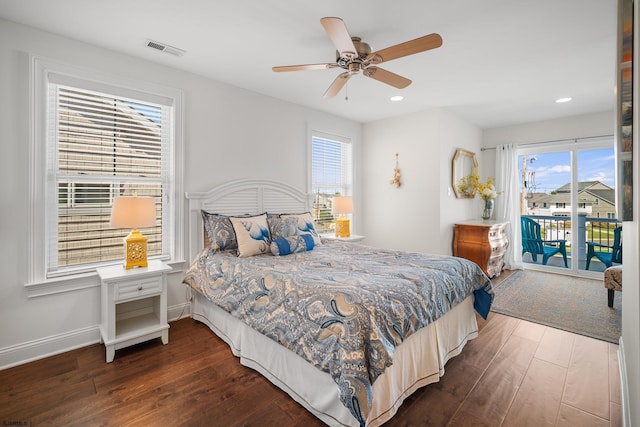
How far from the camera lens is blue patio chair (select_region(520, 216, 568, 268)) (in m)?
4.97

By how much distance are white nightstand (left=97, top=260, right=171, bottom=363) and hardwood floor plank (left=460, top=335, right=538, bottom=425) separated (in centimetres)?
A: 243

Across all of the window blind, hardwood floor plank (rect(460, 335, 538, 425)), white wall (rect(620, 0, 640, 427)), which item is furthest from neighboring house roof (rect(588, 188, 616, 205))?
the window blind

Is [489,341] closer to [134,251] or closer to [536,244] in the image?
[134,251]

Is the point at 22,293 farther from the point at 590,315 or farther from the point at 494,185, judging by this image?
the point at 494,185

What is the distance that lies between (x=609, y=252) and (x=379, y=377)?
204 inches

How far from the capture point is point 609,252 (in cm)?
456

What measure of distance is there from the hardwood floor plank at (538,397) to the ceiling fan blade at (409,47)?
2.34 meters

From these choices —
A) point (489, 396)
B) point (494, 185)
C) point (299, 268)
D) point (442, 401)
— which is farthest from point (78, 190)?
point (494, 185)

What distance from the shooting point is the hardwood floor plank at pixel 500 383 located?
176 centimetres

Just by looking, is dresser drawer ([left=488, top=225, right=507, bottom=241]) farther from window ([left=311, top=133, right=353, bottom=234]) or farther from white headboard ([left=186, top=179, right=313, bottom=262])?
white headboard ([left=186, top=179, right=313, bottom=262])

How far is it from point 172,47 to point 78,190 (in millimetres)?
1534

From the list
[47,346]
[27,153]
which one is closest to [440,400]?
[47,346]

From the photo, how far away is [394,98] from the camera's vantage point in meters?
3.90

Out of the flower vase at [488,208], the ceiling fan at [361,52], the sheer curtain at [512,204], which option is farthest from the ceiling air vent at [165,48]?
the sheer curtain at [512,204]
